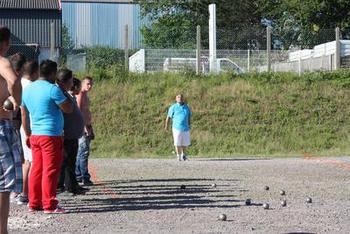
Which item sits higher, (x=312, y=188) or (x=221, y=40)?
(x=221, y=40)

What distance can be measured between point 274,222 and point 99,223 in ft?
6.46

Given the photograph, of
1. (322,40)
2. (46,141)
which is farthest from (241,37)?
(46,141)

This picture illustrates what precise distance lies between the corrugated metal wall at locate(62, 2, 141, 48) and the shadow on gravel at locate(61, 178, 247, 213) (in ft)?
131

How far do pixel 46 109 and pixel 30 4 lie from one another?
3871cm

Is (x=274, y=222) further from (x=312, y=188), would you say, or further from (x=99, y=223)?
(x=312, y=188)

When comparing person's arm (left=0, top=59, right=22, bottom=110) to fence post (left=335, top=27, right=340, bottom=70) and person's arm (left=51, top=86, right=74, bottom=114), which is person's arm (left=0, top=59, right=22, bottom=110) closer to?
person's arm (left=51, top=86, right=74, bottom=114)

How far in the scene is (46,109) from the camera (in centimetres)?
873

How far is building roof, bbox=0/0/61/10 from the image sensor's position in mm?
45531

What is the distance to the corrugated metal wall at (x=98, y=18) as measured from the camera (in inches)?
2144

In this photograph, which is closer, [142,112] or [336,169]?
[336,169]

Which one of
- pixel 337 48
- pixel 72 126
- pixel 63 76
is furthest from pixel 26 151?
pixel 337 48

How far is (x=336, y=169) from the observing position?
51.6 feet

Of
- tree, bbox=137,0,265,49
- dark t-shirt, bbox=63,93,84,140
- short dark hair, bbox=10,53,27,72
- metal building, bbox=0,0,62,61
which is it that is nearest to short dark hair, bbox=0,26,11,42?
short dark hair, bbox=10,53,27,72

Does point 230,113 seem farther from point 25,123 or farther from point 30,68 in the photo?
point 25,123
